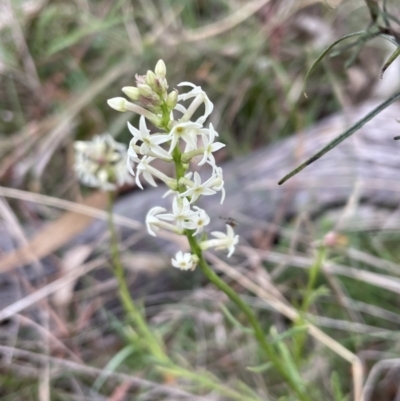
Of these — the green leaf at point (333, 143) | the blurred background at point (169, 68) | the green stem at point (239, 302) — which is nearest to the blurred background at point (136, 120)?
the blurred background at point (169, 68)

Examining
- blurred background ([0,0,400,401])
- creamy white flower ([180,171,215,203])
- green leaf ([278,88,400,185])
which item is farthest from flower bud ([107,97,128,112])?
blurred background ([0,0,400,401])

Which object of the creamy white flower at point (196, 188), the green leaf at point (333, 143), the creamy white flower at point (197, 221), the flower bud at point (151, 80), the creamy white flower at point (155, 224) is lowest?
the creamy white flower at point (155, 224)

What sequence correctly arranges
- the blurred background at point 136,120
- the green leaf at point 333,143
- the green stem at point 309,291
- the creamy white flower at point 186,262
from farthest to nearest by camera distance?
the blurred background at point 136,120 → the green stem at point 309,291 → the creamy white flower at point 186,262 → the green leaf at point 333,143

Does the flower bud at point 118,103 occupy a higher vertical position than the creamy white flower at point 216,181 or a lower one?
higher

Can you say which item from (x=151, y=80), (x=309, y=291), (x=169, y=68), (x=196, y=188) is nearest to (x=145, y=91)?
(x=151, y=80)

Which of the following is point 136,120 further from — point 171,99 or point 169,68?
point 171,99

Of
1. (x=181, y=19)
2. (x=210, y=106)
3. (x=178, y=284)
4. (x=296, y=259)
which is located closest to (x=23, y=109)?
(x=181, y=19)

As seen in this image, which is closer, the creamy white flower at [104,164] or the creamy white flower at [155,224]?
the creamy white flower at [155,224]

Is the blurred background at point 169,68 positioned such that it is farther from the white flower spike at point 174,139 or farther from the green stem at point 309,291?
the white flower spike at point 174,139
